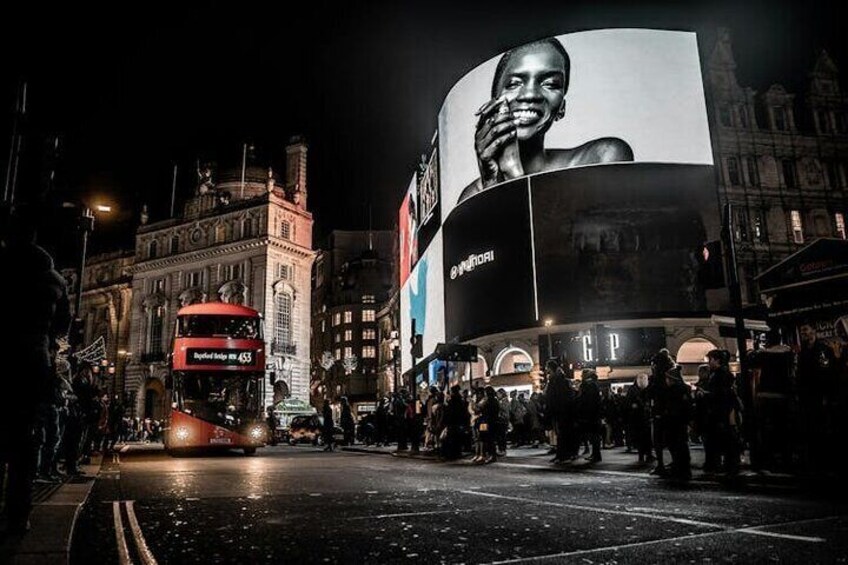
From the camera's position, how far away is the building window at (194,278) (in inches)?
2509

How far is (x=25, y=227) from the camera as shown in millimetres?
4438

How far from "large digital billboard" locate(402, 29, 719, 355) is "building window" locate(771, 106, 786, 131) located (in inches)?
305

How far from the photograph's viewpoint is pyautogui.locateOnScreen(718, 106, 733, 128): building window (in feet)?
114

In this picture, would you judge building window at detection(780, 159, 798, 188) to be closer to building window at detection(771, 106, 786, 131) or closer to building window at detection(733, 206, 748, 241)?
building window at detection(771, 106, 786, 131)

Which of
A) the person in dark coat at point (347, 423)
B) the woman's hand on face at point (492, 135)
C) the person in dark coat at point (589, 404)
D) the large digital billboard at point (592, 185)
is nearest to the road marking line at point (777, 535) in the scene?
the person in dark coat at point (589, 404)

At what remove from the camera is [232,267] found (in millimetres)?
61688

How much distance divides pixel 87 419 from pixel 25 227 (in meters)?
9.35

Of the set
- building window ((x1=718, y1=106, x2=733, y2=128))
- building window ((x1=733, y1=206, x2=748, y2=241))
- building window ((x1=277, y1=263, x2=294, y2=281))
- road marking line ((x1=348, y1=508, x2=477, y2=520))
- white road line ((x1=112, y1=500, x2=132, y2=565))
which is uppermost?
building window ((x1=718, y1=106, x2=733, y2=128))

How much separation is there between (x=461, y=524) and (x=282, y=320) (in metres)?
57.8

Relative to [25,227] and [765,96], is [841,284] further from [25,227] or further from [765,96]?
[765,96]

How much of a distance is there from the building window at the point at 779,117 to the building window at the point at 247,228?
44829 mm

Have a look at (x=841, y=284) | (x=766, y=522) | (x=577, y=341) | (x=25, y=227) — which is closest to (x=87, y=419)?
(x=25, y=227)

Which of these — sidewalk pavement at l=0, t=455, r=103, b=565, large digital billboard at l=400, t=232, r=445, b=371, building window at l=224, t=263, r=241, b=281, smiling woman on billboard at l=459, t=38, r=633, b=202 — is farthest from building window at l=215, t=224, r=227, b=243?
sidewalk pavement at l=0, t=455, r=103, b=565

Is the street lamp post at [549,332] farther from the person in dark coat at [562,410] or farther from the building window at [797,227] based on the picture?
the person in dark coat at [562,410]
